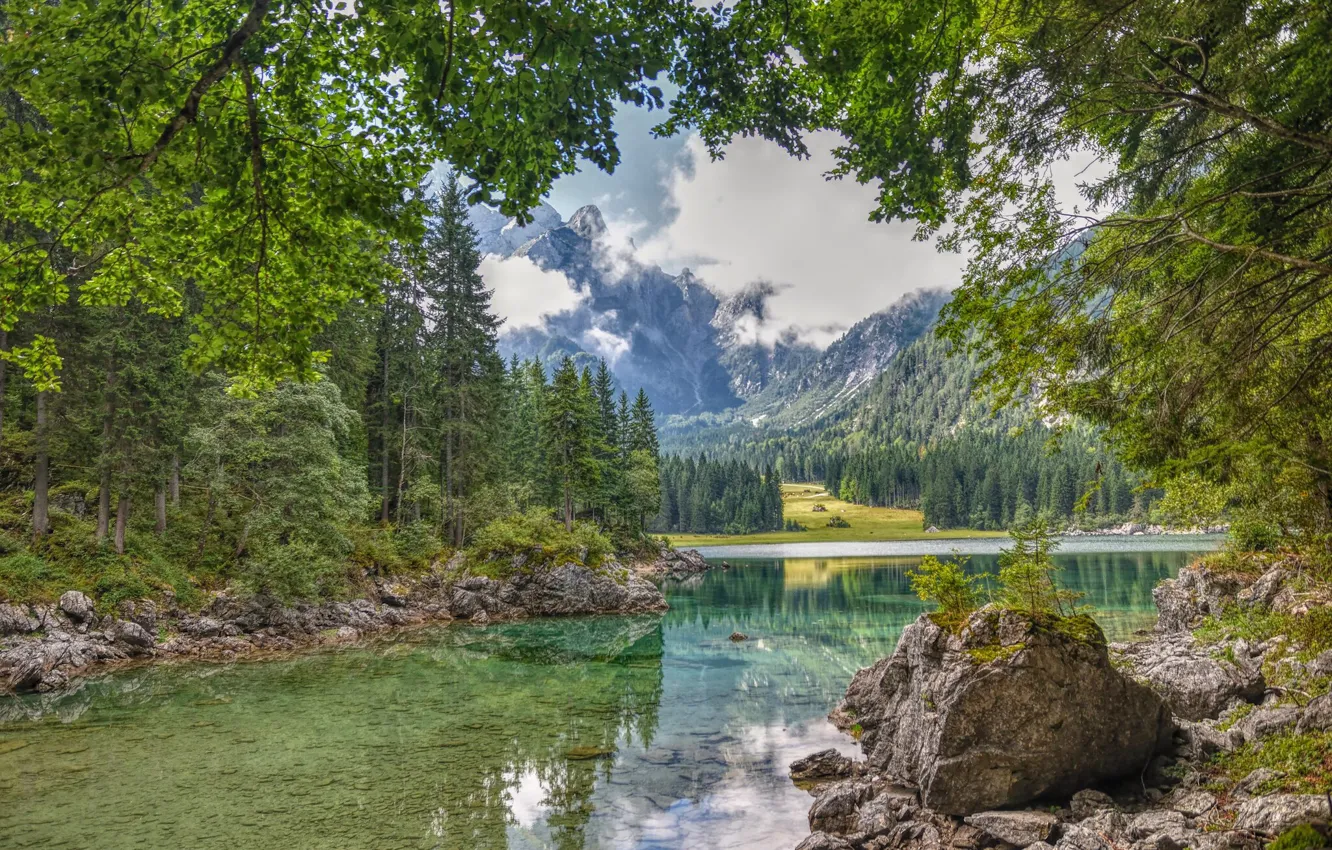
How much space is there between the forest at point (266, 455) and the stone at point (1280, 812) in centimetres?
1669

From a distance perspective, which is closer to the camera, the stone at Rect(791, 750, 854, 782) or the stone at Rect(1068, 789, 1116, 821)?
the stone at Rect(1068, 789, 1116, 821)

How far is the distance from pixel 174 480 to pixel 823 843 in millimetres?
33197

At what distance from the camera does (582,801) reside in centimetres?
1185

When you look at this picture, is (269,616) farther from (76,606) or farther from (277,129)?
(277,129)

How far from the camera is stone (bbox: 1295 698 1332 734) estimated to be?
8.67 meters

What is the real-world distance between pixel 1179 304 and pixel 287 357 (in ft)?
32.3

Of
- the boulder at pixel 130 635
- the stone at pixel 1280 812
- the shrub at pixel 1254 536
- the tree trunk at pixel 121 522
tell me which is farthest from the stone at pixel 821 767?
the tree trunk at pixel 121 522

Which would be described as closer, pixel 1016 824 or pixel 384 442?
pixel 1016 824

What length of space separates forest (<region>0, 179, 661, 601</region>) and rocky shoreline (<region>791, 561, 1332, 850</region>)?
1431cm

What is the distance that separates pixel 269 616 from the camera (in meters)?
28.2

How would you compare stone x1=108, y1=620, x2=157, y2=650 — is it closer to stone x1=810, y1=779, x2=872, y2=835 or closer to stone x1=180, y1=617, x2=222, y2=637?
stone x1=180, y1=617, x2=222, y2=637

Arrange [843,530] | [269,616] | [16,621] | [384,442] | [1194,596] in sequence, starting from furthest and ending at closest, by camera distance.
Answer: [843,530], [384,442], [269,616], [1194,596], [16,621]

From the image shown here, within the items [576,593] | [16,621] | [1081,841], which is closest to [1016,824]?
[1081,841]

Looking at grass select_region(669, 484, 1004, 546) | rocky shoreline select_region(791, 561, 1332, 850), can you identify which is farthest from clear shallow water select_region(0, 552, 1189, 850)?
grass select_region(669, 484, 1004, 546)
